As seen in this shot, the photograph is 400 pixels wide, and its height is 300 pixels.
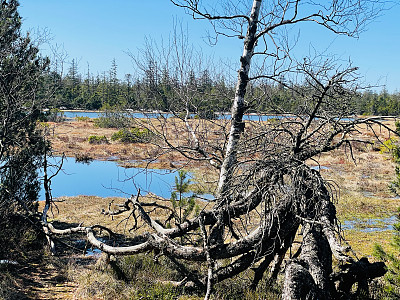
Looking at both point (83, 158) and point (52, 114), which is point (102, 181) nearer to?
point (83, 158)

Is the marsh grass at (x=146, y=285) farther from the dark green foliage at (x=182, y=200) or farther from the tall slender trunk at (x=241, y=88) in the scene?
the tall slender trunk at (x=241, y=88)

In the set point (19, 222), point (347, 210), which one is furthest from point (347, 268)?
point (347, 210)

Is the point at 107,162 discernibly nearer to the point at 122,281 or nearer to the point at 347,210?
the point at 347,210

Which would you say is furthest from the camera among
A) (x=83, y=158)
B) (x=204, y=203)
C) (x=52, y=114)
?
(x=83, y=158)

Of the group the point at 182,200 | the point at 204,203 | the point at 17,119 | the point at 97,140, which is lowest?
the point at 204,203

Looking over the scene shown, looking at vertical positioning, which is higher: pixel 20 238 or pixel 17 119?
pixel 17 119

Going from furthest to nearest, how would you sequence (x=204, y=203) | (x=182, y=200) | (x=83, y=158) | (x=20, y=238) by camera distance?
(x=83, y=158)
(x=204, y=203)
(x=182, y=200)
(x=20, y=238)

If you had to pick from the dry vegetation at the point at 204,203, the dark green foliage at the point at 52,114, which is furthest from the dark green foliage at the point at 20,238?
the dark green foliage at the point at 52,114

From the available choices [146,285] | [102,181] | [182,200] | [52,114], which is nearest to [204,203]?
[52,114]

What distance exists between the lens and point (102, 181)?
2200 centimetres

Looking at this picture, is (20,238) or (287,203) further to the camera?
(20,238)

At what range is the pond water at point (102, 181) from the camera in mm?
19516

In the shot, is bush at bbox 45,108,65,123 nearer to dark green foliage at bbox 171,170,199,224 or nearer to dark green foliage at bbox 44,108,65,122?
dark green foliage at bbox 44,108,65,122

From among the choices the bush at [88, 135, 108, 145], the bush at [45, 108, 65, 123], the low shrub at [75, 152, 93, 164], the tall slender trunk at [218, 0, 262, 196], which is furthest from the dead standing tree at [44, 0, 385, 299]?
the bush at [88, 135, 108, 145]
